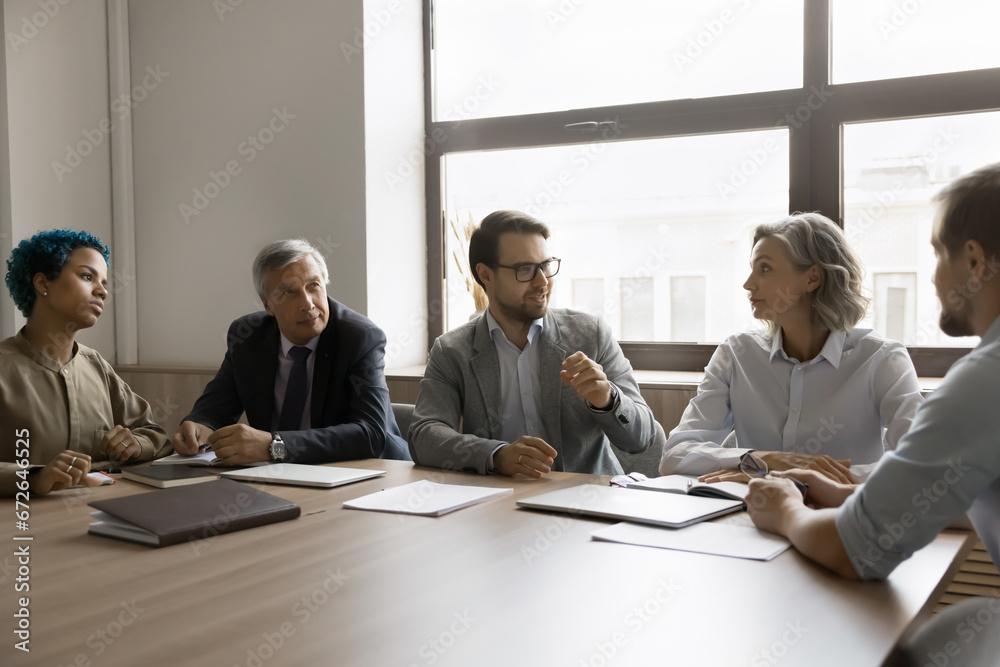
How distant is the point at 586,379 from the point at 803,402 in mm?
622

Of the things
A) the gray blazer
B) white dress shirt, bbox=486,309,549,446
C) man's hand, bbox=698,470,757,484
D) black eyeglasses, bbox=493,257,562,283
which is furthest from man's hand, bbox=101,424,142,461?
man's hand, bbox=698,470,757,484

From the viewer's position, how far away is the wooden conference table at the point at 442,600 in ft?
3.04

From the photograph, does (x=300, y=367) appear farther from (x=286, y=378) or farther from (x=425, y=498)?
(x=425, y=498)

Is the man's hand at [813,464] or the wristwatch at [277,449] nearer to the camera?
the man's hand at [813,464]

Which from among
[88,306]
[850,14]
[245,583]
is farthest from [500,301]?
[850,14]

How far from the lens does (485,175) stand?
388 centimetres

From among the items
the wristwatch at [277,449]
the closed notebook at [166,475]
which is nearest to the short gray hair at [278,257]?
the wristwatch at [277,449]

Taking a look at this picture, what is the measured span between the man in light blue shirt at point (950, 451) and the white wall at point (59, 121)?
372 cm

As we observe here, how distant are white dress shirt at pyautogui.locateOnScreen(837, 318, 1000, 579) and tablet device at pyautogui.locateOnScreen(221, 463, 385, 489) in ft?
3.84

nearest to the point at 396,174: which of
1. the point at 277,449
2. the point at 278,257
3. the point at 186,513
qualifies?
the point at 278,257

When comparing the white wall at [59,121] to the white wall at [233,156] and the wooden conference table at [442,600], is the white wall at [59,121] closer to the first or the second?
the white wall at [233,156]

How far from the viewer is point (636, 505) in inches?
62.3

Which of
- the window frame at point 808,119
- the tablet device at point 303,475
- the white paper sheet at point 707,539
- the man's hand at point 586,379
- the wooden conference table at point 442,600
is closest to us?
the wooden conference table at point 442,600

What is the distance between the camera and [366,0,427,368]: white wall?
3705mm
